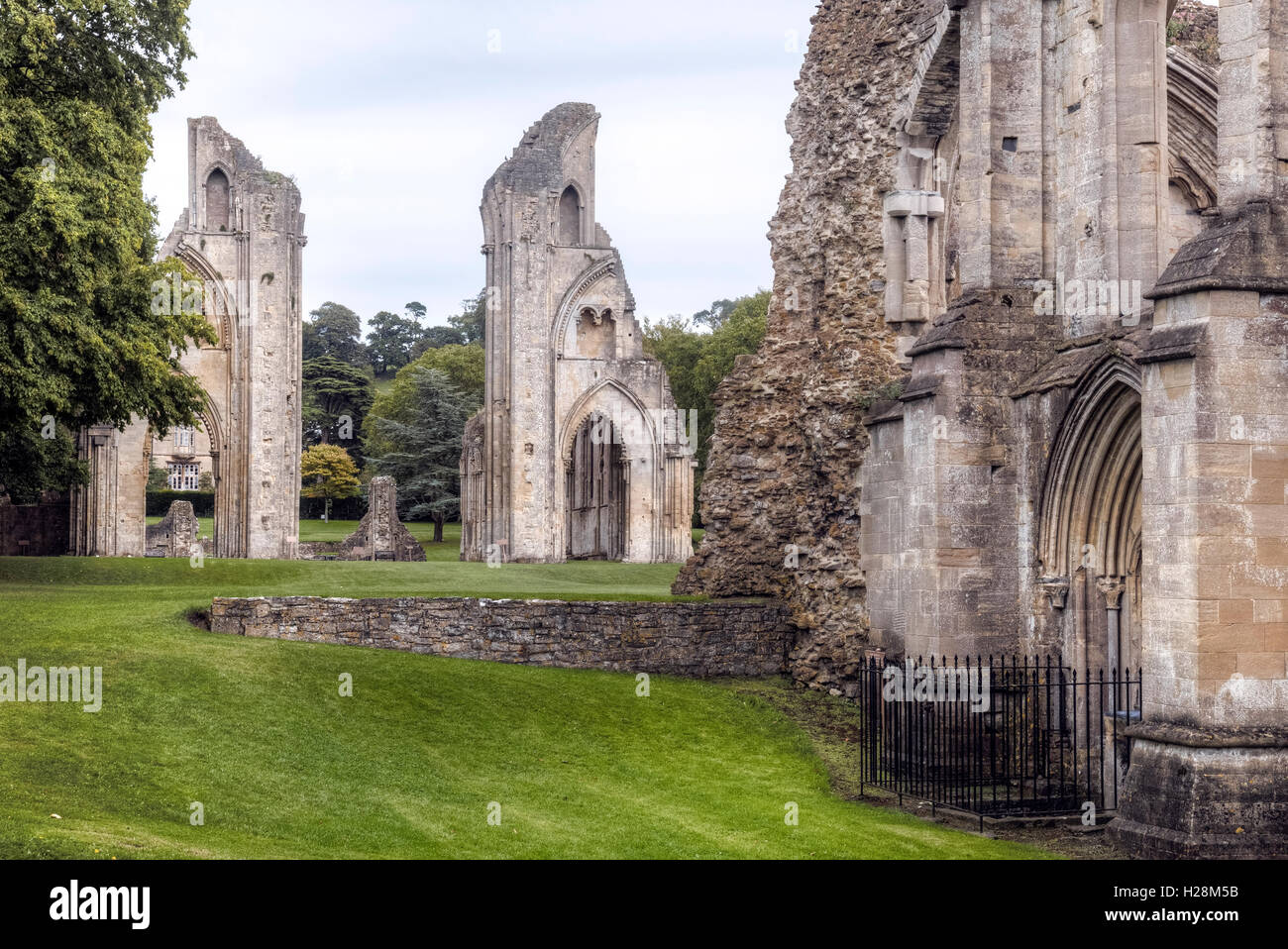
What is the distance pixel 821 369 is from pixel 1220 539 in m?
8.39

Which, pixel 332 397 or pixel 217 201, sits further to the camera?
pixel 332 397

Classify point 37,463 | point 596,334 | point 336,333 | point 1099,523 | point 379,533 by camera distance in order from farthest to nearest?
point 336,333
point 596,334
point 379,533
point 37,463
point 1099,523

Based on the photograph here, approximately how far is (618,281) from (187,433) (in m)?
30.3

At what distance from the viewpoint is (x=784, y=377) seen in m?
21.5

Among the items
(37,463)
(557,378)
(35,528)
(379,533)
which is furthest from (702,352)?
(37,463)

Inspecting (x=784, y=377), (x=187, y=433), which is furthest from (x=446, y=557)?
(x=784, y=377)

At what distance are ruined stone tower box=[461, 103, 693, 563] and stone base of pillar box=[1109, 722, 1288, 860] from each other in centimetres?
3597

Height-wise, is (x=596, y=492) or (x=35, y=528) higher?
(x=596, y=492)

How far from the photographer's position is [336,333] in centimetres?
10312

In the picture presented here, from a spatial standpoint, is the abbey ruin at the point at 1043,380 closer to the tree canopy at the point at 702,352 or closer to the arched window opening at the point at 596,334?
the arched window opening at the point at 596,334

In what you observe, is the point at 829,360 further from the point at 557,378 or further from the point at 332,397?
the point at 332,397

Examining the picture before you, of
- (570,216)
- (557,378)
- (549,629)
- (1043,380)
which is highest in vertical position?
(570,216)

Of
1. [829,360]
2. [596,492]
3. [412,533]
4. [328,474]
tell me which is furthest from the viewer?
[328,474]
